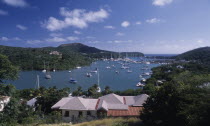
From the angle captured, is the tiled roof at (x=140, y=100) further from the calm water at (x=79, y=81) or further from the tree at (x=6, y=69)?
the calm water at (x=79, y=81)

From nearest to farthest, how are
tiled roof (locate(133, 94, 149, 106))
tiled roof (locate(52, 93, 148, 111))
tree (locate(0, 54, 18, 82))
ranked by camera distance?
tree (locate(0, 54, 18, 82)) < tiled roof (locate(52, 93, 148, 111)) < tiled roof (locate(133, 94, 149, 106))

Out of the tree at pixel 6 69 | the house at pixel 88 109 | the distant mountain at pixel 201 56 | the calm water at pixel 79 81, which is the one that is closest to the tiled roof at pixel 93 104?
the house at pixel 88 109

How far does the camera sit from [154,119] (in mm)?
8945

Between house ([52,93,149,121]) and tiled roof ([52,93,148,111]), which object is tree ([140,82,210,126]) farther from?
→ tiled roof ([52,93,148,111])

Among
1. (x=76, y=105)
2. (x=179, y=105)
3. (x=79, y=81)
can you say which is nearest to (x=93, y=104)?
(x=76, y=105)

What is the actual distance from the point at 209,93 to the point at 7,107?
8.13 m

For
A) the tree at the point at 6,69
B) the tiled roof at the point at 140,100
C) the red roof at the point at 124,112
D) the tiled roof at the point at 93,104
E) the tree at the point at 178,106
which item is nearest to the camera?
the tree at the point at 178,106

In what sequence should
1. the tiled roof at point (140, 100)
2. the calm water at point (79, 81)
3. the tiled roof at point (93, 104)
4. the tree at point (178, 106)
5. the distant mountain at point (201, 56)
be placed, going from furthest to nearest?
the distant mountain at point (201, 56) → the calm water at point (79, 81) → the tiled roof at point (140, 100) → the tiled roof at point (93, 104) → the tree at point (178, 106)

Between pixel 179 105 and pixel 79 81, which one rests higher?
pixel 179 105

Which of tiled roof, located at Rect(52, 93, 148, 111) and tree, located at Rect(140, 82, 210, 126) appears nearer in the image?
tree, located at Rect(140, 82, 210, 126)

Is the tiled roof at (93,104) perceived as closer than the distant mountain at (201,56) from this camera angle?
Yes

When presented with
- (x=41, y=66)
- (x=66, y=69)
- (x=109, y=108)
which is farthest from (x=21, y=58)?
(x=109, y=108)

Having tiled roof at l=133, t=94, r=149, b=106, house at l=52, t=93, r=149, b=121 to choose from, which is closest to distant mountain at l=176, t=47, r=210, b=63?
tiled roof at l=133, t=94, r=149, b=106

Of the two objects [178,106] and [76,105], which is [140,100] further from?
[178,106]
